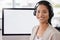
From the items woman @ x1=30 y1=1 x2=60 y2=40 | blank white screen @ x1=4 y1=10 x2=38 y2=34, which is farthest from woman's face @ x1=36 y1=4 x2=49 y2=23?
blank white screen @ x1=4 y1=10 x2=38 y2=34

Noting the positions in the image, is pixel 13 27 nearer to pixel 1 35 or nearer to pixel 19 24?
pixel 19 24

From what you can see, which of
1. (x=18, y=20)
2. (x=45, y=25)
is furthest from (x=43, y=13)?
(x=18, y=20)

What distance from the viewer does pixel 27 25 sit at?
5.38 feet

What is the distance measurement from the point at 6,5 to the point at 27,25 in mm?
786

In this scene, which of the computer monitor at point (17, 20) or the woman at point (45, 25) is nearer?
the woman at point (45, 25)

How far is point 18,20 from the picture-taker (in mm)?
1634

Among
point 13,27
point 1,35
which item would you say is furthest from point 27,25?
point 1,35

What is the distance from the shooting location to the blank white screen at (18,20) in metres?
1.63

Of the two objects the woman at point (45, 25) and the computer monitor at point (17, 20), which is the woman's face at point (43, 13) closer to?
the woman at point (45, 25)

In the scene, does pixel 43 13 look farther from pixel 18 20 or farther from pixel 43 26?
pixel 18 20

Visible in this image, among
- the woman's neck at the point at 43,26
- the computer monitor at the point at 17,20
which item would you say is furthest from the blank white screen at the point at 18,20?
the woman's neck at the point at 43,26

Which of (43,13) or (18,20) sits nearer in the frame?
(43,13)

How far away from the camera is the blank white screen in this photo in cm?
163

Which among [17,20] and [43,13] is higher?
[43,13]
